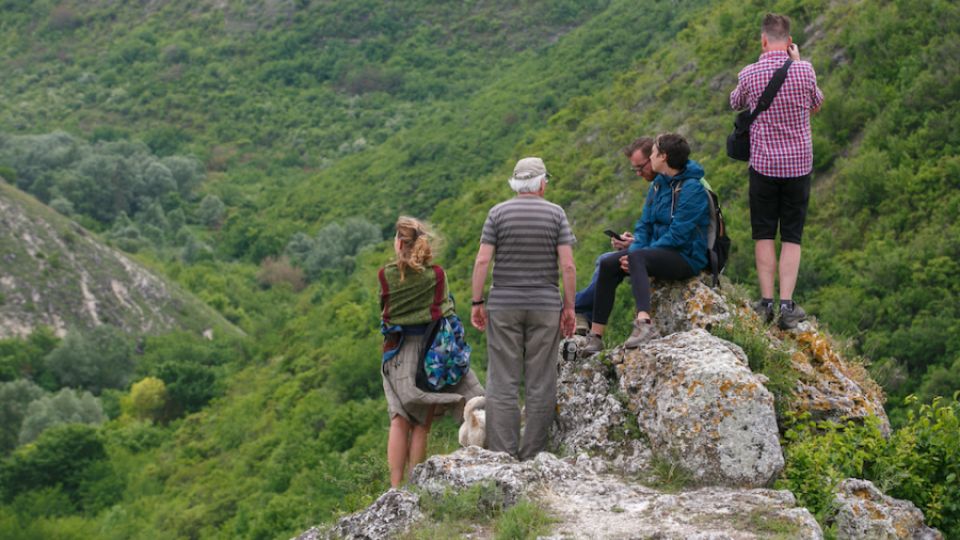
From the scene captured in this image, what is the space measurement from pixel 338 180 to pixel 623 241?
210 feet

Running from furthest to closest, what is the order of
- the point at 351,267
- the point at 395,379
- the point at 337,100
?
the point at 337,100
the point at 351,267
the point at 395,379

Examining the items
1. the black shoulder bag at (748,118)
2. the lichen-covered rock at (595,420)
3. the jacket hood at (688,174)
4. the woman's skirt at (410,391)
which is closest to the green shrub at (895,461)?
the lichen-covered rock at (595,420)

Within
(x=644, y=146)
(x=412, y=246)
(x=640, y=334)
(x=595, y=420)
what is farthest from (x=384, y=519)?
(x=644, y=146)

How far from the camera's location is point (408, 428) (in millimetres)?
9398

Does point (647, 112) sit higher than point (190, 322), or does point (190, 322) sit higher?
point (647, 112)

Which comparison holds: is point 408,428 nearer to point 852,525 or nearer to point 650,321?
point 650,321

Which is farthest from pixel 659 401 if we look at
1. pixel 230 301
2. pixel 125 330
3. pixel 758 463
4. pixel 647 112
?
pixel 230 301

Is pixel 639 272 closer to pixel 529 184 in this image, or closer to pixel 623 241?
pixel 623 241

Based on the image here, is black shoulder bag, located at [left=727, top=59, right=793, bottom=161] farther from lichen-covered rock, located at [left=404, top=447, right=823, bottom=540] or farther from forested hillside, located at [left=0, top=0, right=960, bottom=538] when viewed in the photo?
lichen-covered rock, located at [left=404, top=447, right=823, bottom=540]

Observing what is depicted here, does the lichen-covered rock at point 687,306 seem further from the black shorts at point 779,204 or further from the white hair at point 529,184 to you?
the white hair at point 529,184

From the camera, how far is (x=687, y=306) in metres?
9.20

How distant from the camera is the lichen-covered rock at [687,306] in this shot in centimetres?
912

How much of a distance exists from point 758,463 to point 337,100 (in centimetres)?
8610

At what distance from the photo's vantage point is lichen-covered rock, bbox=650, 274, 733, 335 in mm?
9117
